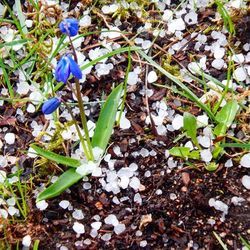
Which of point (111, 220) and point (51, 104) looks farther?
point (111, 220)

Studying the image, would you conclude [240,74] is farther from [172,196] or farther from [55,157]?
[55,157]

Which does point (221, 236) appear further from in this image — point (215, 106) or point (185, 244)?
point (215, 106)

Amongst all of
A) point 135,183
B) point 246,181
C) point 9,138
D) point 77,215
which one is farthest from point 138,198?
point 9,138

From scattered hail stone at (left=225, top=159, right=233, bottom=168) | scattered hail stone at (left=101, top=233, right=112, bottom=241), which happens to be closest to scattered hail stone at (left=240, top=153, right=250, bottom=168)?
scattered hail stone at (left=225, top=159, right=233, bottom=168)

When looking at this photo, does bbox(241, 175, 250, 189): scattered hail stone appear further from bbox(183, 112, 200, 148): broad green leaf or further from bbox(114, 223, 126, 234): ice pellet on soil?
bbox(114, 223, 126, 234): ice pellet on soil

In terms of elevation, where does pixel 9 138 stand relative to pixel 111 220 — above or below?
above

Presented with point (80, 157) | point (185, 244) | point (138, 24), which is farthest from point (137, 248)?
point (138, 24)

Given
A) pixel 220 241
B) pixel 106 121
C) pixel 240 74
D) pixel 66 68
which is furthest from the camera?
pixel 240 74
